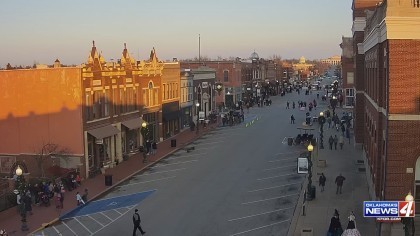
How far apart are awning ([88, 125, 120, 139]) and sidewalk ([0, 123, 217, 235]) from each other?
2.65 meters

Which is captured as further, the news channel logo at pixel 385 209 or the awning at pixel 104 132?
the awning at pixel 104 132

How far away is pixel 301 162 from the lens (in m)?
28.3

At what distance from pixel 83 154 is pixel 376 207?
25.5 m

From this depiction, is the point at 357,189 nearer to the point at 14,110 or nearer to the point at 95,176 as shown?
the point at 95,176

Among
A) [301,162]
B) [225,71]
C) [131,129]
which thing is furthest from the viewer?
[225,71]

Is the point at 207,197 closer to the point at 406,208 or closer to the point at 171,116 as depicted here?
the point at 406,208

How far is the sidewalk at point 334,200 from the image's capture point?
23.5 meters

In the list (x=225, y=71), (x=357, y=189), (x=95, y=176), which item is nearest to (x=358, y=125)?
(x=357, y=189)

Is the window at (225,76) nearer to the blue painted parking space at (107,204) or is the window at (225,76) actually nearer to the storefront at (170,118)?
the storefront at (170,118)

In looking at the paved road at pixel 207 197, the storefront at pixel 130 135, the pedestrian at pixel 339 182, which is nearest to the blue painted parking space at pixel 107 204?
the paved road at pixel 207 197

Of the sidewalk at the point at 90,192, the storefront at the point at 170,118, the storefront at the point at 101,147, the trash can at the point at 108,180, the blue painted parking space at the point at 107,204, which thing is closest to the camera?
the sidewalk at the point at 90,192

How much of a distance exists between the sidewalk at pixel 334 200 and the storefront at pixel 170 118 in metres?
17.8

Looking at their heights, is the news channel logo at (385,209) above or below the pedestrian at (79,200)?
above

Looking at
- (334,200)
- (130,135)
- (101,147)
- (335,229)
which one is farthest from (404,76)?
(130,135)
